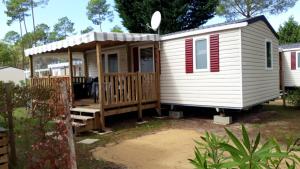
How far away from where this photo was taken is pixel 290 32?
2533 cm

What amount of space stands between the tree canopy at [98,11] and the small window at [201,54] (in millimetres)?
35536

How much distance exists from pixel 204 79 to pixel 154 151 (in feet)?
11.9

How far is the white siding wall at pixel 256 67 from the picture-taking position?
883 cm

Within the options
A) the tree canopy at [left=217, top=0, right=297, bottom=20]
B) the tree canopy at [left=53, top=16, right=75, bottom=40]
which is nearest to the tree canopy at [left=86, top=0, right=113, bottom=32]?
the tree canopy at [left=53, top=16, right=75, bottom=40]

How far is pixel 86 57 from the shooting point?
46.7ft

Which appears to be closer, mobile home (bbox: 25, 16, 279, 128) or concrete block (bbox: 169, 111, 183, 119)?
mobile home (bbox: 25, 16, 279, 128)

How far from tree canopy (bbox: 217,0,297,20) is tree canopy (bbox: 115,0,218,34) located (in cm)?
1139

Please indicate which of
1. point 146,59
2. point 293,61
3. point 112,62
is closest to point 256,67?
point 146,59

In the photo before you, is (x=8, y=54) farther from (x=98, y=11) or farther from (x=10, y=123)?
(x=10, y=123)

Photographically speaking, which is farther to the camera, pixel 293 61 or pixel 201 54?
pixel 293 61

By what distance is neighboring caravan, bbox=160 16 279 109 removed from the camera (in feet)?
28.3

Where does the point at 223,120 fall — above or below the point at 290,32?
below

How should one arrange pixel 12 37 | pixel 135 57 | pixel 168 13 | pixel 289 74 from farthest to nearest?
pixel 12 37, pixel 168 13, pixel 289 74, pixel 135 57

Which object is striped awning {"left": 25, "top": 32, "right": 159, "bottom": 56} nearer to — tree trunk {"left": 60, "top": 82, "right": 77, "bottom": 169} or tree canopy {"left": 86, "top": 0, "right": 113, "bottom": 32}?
tree trunk {"left": 60, "top": 82, "right": 77, "bottom": 169}
